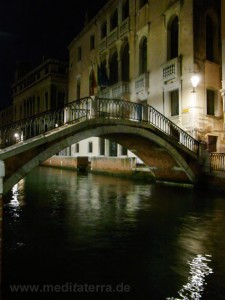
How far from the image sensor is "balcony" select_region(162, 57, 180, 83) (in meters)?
16.6

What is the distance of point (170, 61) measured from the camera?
1712 cm

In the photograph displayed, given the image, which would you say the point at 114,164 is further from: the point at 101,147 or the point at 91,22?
the point at 91,22

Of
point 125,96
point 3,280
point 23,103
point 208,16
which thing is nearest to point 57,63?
point 23,103

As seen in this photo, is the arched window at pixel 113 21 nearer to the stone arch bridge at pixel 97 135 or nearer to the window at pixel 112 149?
the window at pixel 112 149

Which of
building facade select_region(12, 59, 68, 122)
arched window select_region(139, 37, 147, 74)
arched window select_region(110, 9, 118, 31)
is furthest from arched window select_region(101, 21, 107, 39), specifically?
building facade select_region(12, 59, 68, 122)

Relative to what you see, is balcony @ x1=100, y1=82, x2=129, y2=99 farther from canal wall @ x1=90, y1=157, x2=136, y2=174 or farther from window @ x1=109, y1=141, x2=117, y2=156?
canal wall @ x1=90, y1=157, x2=136, y2=174

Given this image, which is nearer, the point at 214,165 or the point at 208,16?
the point at 214,165

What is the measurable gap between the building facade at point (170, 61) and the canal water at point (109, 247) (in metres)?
6.41

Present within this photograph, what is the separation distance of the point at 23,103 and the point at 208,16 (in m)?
35.8

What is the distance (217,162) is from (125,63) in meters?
11.7

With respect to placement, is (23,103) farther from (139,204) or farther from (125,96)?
(139,204)

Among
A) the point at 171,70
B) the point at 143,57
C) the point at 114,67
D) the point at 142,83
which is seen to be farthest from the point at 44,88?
the point at 171,70

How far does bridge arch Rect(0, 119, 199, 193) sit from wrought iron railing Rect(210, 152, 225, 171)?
35.4 inches

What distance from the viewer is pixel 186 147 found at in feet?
48.1
